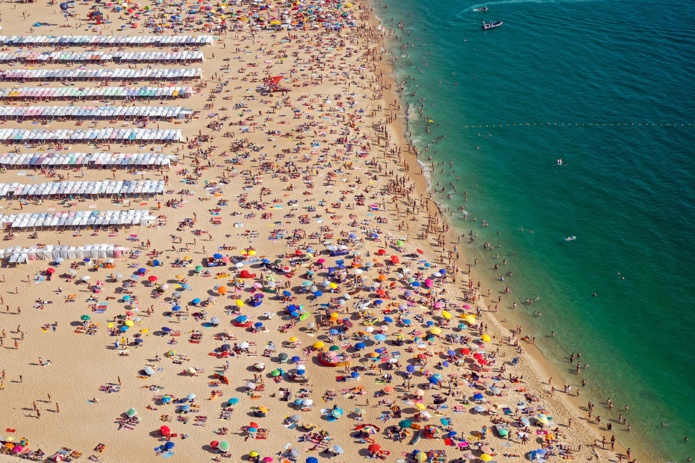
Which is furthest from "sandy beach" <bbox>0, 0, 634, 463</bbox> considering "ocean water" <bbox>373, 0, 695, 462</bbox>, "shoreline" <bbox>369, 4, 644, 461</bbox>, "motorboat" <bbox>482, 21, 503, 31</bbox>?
"motorboat" <bbox>482, 21, 503, 31</bbox>

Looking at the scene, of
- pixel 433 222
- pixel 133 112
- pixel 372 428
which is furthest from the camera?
pixel 133 112

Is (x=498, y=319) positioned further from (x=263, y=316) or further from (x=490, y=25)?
(x=490, y=25)

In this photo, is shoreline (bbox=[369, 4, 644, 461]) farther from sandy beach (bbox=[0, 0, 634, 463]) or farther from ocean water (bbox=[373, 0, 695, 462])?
ocean water (bbox=[373, 0, 695, 462])

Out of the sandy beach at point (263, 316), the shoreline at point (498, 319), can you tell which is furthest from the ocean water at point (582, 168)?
the sandy beach at point (263, 316)

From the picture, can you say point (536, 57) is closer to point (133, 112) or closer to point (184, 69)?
point (184, 69)

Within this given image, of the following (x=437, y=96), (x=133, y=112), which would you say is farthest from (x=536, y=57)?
(x=133, y=112)

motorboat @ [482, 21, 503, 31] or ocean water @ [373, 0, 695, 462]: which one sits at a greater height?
motorboat @ [482, 21, 503, 31]

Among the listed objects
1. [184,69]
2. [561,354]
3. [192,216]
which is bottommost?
[561,354]
